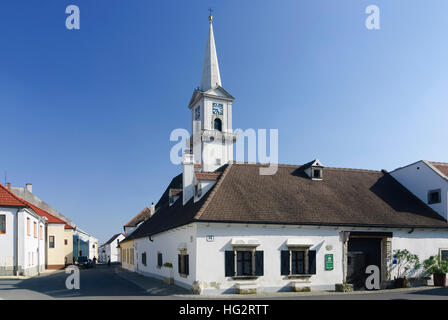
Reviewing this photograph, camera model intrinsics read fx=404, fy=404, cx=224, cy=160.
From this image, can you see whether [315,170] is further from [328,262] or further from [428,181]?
[428,181]

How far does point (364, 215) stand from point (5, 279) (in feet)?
81.6

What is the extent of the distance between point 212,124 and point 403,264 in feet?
73.7

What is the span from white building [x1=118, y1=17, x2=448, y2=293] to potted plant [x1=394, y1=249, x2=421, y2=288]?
0.37 m

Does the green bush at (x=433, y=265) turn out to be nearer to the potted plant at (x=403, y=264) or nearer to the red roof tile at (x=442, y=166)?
the potted plant at (x=403, y=264)

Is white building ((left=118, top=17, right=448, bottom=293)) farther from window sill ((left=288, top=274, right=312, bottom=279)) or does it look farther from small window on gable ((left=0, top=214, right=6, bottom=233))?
small window on gable ((left=0, top=214, right=6, bottom=233))

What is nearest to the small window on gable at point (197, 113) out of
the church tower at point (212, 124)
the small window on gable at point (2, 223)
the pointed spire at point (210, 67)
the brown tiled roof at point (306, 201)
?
the church tower at point (212, 124)

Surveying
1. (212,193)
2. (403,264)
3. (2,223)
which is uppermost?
(212,193)

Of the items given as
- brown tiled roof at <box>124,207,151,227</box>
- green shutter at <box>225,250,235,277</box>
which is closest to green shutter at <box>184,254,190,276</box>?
green shutter at <box>225,250,235,277</box>

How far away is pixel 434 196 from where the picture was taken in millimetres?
25859

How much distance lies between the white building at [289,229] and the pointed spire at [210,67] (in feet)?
56.4

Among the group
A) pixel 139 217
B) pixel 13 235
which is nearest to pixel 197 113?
pixel 139 217

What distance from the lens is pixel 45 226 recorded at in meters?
44.8

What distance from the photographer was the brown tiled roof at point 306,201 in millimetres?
21188
